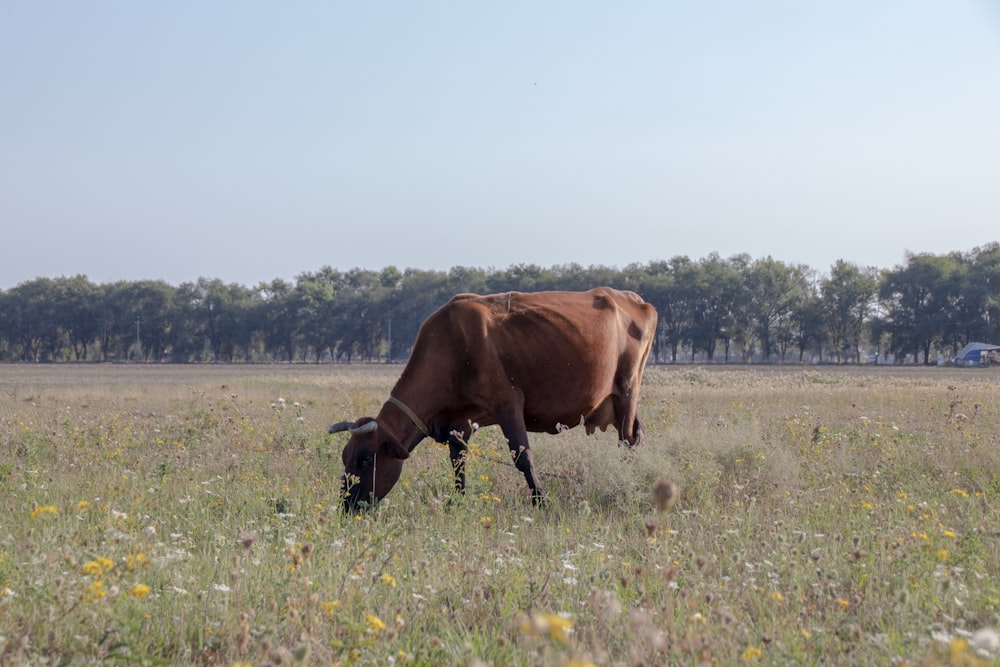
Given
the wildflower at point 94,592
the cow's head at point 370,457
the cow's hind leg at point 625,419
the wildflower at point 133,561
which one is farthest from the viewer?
the cow's hind leg at point 625,419

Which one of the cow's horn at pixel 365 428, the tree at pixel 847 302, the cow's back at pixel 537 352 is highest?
the tree at pixel 847 302

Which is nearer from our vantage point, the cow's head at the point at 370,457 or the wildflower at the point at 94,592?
the wildflower at the point at 94,592

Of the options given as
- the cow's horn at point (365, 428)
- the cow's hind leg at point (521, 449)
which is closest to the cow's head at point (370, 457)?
the cow's horn at point (365, 428)

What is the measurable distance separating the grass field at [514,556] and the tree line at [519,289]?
99.1 meters

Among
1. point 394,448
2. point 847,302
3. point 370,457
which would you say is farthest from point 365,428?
point 847,302

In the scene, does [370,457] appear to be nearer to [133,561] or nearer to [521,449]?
[521,449]

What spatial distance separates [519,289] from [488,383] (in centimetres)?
12150

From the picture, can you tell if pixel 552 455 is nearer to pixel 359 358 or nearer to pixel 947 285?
pixel 947 285

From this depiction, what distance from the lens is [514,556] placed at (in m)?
6.10

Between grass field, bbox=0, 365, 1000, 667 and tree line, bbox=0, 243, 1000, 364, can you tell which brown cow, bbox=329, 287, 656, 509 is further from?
tree line, bbox=0, 243, 1000, 364

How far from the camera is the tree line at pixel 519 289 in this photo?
4227 inches

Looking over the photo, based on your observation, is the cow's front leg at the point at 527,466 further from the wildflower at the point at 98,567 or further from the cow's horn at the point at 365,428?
the wildflower at the point at 98,567

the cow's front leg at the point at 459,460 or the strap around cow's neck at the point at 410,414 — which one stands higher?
the strap around cow's neck at the point at 410,414

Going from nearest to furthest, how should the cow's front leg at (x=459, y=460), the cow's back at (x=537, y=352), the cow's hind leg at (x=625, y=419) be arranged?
the cow's front leg at (x=459, y=460), the cow's back at (x=537, y=352), the cow's hind leg at (x=625, y=419)
